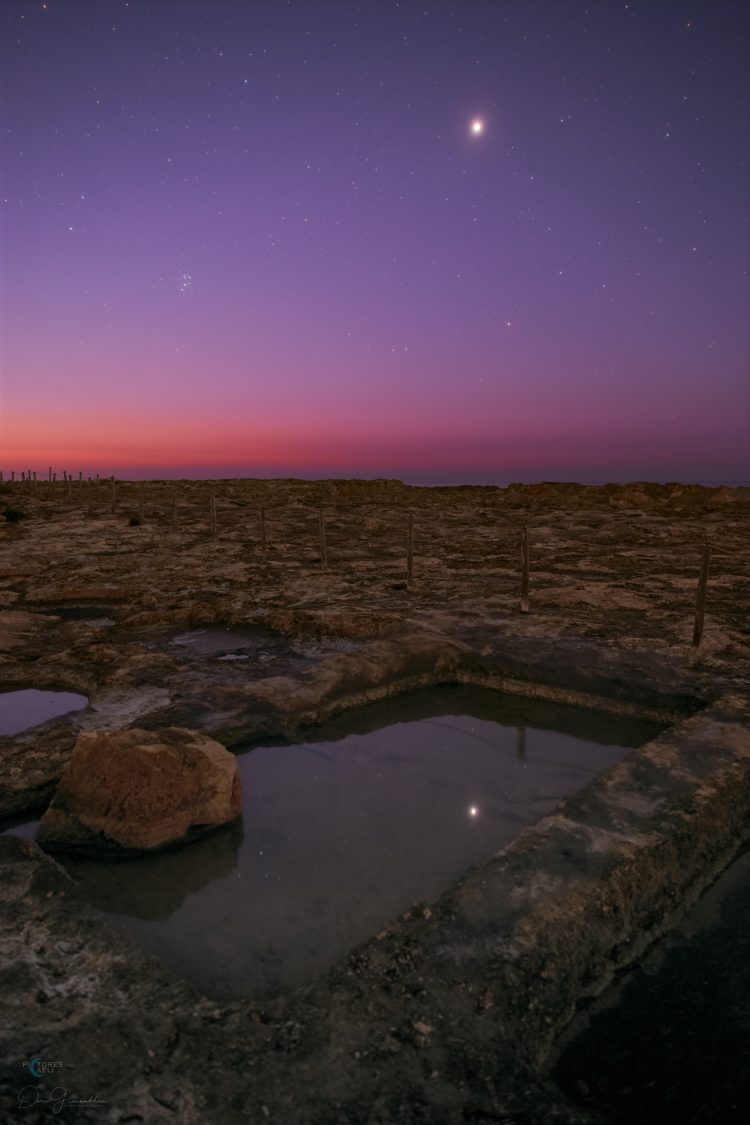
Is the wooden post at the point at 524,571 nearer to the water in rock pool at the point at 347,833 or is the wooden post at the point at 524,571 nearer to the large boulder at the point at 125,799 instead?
the water in rock pool at the point at 347,833

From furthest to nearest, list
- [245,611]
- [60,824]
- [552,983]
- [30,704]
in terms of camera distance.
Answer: [245,611] < [30,704] < [60,824] < [552,983]

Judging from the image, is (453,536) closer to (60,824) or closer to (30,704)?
(30,704)

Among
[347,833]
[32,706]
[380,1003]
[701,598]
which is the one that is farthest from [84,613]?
[380,1003]

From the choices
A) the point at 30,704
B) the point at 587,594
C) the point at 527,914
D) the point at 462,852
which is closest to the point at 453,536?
the point at 587,594

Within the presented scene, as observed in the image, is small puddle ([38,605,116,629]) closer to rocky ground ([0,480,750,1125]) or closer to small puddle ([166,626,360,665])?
rocky ground ([0,480,750,1125])

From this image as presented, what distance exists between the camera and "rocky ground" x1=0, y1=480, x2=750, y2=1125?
2.65 metres

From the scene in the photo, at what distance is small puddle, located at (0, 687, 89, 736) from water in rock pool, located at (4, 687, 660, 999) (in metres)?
2.76

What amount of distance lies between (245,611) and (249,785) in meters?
5.13

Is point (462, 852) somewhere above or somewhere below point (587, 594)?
below

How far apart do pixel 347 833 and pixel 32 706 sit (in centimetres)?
467

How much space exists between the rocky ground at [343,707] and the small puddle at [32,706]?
0.19m

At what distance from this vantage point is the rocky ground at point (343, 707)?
2.65m

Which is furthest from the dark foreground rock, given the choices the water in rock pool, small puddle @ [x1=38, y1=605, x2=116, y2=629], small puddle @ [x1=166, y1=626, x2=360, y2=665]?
small puddle @ [x1=38, y1=605, x2=116, y2=629]

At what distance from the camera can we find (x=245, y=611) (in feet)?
35.3
